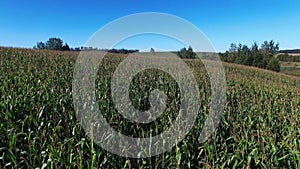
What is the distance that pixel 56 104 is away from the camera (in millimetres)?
5535

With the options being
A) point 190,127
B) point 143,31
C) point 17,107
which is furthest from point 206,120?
point 17,107

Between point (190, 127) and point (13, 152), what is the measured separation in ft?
9.41

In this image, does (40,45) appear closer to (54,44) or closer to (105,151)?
(54,44)

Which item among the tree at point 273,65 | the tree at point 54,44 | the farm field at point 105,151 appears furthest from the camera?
the tree at point 273,65

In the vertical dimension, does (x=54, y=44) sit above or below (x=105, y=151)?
above

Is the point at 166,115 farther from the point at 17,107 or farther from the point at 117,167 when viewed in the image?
the point at 17,107

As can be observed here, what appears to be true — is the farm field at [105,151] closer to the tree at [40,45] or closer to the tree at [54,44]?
the tree at [54,44]

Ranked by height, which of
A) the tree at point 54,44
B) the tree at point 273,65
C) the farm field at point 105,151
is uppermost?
the tree at point 54,44

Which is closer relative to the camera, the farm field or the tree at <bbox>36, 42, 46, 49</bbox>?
the farm field

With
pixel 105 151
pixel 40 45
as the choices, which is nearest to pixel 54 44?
pixel 40 45

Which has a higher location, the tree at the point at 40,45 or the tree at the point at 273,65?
the tree at the point at 40,45

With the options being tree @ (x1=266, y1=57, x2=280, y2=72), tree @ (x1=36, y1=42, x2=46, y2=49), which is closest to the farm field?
tree @ (x1=36, y1=42, x2=46, y2=49)

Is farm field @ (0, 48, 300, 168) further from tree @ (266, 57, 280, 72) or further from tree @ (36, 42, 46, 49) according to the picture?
tree @ (266, 57, 280, 72)

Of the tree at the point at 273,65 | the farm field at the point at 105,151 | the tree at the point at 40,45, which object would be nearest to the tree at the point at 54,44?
the tree at the point at 40,45
